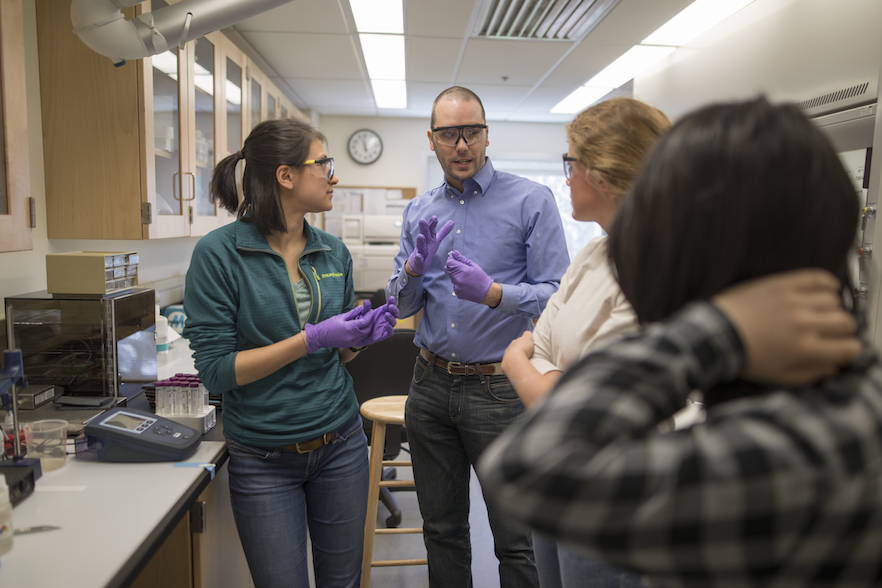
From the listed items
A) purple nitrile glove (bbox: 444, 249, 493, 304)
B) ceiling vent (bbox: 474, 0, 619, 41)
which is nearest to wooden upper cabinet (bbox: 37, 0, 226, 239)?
purple nitrile glove (bbox: 444, 249, 493, 304)

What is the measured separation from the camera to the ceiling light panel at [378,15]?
9.10 ft

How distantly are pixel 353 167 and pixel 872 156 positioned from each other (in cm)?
→ 485

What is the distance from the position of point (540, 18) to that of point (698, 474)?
10.2 ft

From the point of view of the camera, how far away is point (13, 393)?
1177 mm

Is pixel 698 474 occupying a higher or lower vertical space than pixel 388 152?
lower

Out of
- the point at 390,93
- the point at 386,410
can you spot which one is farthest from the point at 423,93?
→ the point at 386,410

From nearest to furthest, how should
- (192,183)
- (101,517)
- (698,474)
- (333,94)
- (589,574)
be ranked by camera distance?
(698,474) → (589,574) → (101,517) → (192,183) → (333,94)

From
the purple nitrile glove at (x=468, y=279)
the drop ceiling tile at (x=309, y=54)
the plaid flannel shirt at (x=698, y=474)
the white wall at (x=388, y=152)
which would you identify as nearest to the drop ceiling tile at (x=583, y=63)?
the drop ceiling tile at (x=309, y=54)

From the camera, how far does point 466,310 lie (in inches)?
63.0

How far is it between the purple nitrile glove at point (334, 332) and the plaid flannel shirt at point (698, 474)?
908 millimetres

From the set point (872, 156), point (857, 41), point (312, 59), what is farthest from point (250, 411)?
point (312, 59)

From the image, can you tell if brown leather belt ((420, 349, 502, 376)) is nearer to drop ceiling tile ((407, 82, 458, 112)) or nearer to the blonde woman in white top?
the blonde woman in white top

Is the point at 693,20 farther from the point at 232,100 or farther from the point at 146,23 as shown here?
the point at 146,23

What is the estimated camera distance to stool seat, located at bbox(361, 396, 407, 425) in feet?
6.24
